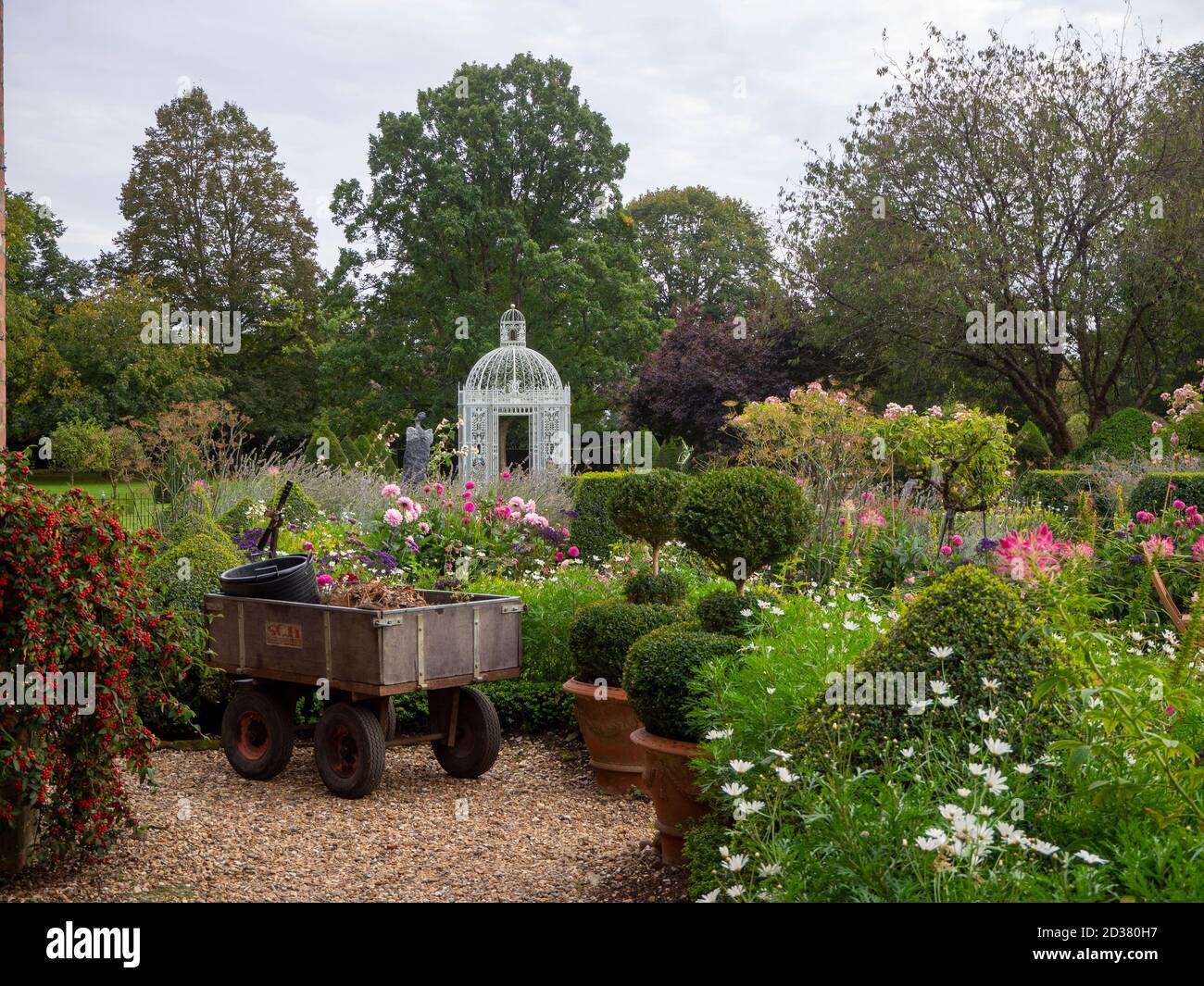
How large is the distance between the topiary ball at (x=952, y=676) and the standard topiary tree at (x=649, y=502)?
2.65 meters

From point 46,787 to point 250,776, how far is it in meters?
1.70

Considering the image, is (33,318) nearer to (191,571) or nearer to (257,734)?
(191,571)

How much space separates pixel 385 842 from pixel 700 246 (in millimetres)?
27507

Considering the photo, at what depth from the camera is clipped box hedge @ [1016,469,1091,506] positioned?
464 inches

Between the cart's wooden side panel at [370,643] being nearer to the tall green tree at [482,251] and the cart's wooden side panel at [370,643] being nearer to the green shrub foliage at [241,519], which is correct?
the green shrub foliage at [241,519]

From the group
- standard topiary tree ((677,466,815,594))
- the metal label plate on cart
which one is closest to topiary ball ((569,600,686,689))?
standard topiary tree ((677,466,815,594))

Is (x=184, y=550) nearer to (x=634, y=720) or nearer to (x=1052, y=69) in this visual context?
(x=634, y=720)

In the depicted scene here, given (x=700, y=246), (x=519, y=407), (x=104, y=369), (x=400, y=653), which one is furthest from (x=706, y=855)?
(x=700, y=246)

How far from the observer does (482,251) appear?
25219mm

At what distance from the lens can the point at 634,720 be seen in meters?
4.98

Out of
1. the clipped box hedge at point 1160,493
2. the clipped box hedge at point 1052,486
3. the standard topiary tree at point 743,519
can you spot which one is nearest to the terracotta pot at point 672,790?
the standard topiary tree at point 743,519

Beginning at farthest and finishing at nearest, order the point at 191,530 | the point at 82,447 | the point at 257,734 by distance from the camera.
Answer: the point at 82,447 → the point at 191,530 → the point at 257,734

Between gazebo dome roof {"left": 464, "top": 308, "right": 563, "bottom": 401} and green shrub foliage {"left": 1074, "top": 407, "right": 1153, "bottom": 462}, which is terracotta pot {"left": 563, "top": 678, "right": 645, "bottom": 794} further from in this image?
gazebo dome roof {"left": 464, "top": 308, "right": 563, "bottom": 401}

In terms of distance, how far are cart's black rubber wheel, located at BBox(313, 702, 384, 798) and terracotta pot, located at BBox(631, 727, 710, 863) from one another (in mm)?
1528
